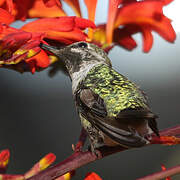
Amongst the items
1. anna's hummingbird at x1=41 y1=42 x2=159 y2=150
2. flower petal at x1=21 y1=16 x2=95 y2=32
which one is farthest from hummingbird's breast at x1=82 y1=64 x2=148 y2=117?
flower petal at x1=21 y1=16 x2=95 y2=32

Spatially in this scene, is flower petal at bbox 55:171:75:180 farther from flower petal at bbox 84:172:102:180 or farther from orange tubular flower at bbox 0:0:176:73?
orange tubular flower at bbox 0:0:176:73

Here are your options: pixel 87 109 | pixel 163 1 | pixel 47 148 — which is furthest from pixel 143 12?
pixel 47 148

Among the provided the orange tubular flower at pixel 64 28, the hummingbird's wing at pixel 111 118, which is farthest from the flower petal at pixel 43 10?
the hummingbird's wing at pixel 111 118

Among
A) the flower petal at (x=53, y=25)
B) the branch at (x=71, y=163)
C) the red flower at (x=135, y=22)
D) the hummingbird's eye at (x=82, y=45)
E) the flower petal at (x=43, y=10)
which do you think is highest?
the flower petal at (x=43, y=10)

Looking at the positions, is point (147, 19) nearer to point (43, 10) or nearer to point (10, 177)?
point (43, 10)

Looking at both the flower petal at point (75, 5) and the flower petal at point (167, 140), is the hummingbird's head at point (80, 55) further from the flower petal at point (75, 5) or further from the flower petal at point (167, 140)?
the flower petal at point (167, 140)

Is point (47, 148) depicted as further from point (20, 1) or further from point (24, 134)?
point (20, 1)

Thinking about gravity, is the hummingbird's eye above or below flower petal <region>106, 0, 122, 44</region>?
below
